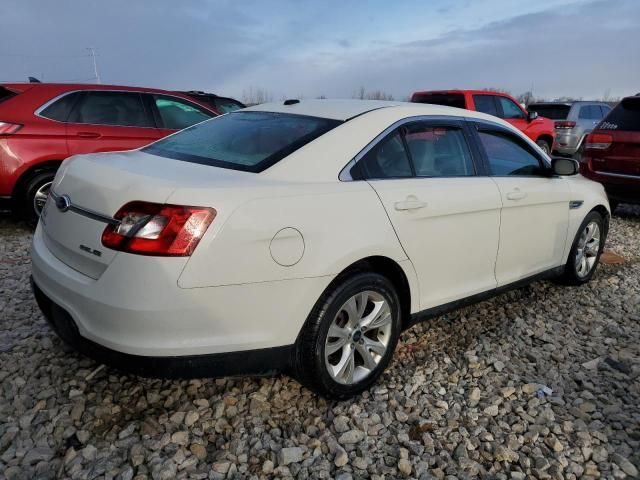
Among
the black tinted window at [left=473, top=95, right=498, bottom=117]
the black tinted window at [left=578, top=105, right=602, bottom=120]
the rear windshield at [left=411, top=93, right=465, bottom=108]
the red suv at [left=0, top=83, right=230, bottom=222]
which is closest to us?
the red suv at [left=0, top=83, right=230, bottom=222]

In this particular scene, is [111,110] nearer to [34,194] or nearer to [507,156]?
[34,194]

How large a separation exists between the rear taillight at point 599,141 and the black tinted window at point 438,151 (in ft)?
14.7

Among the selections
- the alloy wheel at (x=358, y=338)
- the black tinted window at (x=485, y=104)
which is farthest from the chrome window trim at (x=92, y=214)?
the black tinted window at (x=485, y=104)

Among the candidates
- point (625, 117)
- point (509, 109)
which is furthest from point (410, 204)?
point (509, 109)

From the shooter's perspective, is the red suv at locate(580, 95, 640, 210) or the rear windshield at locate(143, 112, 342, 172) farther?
the red suv at locate(580, 95, 640, 210)

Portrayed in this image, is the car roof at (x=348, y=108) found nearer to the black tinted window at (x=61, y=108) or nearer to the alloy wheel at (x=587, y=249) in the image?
the alloy wheel at (x=587, y=249)

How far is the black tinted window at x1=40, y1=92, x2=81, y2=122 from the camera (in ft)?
17.6

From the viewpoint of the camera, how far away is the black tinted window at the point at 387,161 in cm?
263

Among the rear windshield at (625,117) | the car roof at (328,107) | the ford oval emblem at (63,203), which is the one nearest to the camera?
the ford oval emblem at (63,203)

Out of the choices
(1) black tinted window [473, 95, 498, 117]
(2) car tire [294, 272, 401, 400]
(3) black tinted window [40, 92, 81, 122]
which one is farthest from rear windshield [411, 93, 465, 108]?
(2) car tire [294, 272, 401, 400]

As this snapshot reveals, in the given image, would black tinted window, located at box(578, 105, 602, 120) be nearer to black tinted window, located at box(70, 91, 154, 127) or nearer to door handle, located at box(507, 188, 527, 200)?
black tinted window, located at box(70, 91, 154, 127)

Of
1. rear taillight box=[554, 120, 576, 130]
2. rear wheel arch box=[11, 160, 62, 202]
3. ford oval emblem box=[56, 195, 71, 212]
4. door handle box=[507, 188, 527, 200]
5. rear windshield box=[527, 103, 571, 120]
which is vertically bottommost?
rear taillight box=[554, 120, 576, 130]

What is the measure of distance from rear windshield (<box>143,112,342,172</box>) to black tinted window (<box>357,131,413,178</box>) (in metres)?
0.25

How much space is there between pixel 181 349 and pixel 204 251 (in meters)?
0.41
